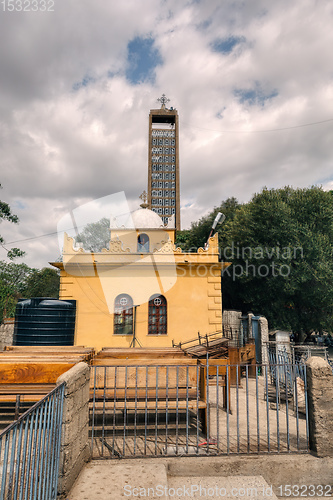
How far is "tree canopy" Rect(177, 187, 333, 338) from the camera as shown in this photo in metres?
19.8

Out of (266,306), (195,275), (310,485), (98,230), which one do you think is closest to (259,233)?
(266,306)

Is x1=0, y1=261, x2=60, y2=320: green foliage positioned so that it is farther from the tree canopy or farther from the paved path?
the paved path

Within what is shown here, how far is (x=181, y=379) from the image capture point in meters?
6.08

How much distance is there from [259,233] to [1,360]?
1973 centimetres

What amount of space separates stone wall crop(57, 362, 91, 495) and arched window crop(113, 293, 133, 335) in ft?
31.2

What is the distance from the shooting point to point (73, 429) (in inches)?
154

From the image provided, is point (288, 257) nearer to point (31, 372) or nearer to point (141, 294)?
point (141, 294)

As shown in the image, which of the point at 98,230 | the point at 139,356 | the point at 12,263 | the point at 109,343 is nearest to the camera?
the point at 139,356

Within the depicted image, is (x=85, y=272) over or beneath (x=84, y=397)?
over

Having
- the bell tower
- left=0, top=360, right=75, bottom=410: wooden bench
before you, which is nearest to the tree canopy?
left=0, top=360, right=75, bottom=410: wooden bench

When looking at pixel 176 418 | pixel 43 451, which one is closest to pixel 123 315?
pixel 176 418

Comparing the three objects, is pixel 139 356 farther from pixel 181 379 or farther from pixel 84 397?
pixel 84 397

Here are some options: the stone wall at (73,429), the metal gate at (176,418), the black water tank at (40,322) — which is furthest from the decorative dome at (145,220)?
the stone wall at (73,429)

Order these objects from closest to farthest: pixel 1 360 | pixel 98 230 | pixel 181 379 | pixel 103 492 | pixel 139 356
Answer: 1. pixel 103 492
2. pixel 1 360
3. pixel 181 379
4. pixel 139 356
5. pixel 98 230
